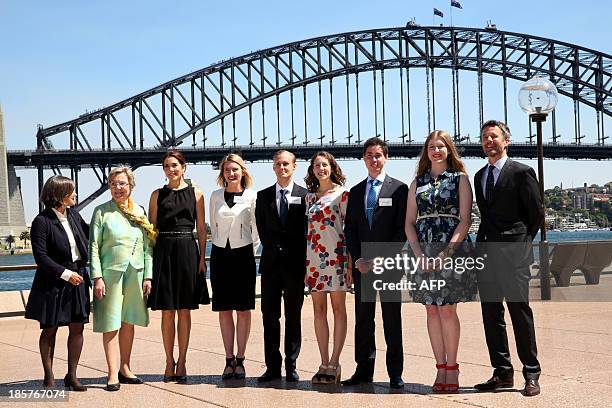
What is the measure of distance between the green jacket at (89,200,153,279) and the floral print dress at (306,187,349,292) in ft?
3.56

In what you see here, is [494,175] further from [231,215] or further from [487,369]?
[231,215]

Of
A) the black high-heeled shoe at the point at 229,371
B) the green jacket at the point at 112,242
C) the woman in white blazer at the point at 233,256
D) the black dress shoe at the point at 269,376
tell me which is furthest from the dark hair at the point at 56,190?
the black dress shoe at the point at 269,376

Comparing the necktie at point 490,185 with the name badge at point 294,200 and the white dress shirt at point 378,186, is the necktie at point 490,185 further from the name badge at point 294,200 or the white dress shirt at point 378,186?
the name badge at point 294,200

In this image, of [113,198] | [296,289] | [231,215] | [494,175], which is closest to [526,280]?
[494,175]

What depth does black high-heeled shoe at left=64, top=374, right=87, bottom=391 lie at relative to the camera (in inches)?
204

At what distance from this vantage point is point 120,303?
17.7 ft

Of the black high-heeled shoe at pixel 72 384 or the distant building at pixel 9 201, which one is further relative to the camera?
the distant building at pixel 9 201

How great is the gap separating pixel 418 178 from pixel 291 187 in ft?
2.90

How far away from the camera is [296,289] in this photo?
5484 mm

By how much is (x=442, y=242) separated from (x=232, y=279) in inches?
55.8

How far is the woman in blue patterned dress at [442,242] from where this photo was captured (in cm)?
486

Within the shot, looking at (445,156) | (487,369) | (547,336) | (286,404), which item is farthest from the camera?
(547,336)

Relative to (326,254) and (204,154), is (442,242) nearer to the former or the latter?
(326,254)

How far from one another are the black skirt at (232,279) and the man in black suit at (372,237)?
73 centimetres
